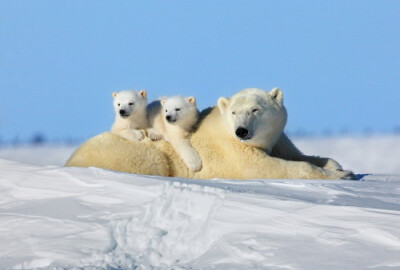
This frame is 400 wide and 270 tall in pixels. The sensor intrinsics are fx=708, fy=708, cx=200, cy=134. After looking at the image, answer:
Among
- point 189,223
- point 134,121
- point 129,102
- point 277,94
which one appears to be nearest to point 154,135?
point 134,121

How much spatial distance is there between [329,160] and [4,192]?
361 cm

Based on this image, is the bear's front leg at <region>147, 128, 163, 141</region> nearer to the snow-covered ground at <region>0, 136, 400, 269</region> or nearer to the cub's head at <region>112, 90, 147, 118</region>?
the cub's head at <region>112, 90, 147, 118</region>

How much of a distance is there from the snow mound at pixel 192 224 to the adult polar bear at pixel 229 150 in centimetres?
99

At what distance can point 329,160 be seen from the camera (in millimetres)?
7961

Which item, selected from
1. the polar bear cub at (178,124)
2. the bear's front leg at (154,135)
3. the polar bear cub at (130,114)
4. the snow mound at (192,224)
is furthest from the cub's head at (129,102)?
the snow mound at (192,224)

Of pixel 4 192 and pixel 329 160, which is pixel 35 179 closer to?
pixel 4 192

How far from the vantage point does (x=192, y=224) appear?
503 centimetres

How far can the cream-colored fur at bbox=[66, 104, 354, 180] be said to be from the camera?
742 cm

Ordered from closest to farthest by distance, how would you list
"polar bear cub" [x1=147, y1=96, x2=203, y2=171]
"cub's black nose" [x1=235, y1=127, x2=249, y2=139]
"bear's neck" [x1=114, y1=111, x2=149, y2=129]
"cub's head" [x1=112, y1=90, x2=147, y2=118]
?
1. "cub's black nose" [x1=235, y1=127, x2=249, y2=139]
2. "polar bear cub" [x1=147, y1=96, x2=203, y2=171]
3. "cub's head" [x1=112, y1=90, x2=147, y2=118]
4. "bear's neck" [x1=114, y1=111, x2=149, y2=129]

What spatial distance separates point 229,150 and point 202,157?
0.30m

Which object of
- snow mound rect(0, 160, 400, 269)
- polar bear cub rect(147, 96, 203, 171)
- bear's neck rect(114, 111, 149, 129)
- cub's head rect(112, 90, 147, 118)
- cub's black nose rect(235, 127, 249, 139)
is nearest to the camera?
snow mound rect(0, 160, 400, 269)

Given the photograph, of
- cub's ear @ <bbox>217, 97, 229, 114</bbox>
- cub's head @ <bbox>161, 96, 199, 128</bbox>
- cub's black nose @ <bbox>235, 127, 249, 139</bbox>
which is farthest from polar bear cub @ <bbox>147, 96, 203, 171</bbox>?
cub's black nose @ <bbox>235, 127, 249, 139</bbox>

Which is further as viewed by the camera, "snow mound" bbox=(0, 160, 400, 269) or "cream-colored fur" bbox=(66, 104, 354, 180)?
"cream-colored fur" bbox=(66, 104, 354, 180)

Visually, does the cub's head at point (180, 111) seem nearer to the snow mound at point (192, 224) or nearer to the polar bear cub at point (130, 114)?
the polar bear cub at point (130, 114)
